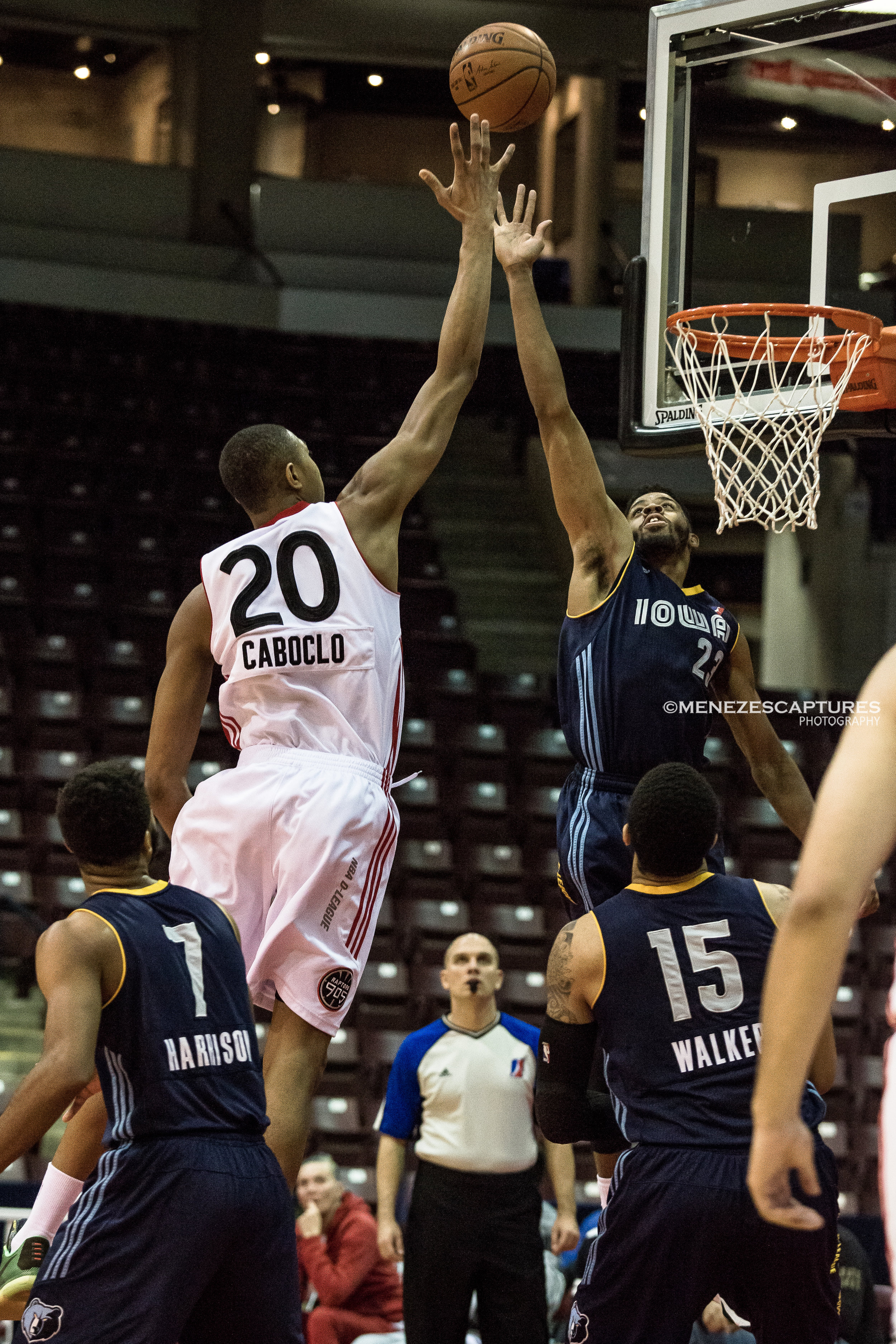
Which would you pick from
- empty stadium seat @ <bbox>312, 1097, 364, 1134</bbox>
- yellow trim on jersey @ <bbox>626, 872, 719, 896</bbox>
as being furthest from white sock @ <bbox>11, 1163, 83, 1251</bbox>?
empty stadium seat @ <bbox>312, 1097, 364, 1134</bbox>

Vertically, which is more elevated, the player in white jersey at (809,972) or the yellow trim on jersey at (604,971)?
the player in white jersey at (809,972)

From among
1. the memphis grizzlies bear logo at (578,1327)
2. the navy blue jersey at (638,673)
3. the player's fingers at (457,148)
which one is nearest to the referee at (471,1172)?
the navy blue jersey at (638,673)

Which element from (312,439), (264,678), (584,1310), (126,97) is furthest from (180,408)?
(584,1310)

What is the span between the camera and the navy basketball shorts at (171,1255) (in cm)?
323

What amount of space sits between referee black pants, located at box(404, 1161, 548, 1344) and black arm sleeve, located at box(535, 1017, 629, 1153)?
2357mm

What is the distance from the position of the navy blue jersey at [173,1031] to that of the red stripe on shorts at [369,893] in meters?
0.47

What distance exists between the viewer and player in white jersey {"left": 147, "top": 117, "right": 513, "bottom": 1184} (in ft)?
12.6

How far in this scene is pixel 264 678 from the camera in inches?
157

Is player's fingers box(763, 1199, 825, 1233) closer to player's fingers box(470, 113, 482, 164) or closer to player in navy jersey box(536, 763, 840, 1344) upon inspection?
player in navy jersey box(536, 763, 840, 1344)

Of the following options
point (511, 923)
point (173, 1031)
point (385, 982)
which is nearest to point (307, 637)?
point (173, 1031)

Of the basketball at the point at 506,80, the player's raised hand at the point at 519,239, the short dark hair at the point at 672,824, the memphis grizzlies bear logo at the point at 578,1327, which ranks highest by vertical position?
the basketball at the point at 506,80

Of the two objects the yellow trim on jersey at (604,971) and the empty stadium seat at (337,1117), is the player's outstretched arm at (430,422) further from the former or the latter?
the empty stadium seat at (337,1117)

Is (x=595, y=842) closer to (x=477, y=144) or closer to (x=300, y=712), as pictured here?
(x=300, y=712)

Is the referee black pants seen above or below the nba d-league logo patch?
below
